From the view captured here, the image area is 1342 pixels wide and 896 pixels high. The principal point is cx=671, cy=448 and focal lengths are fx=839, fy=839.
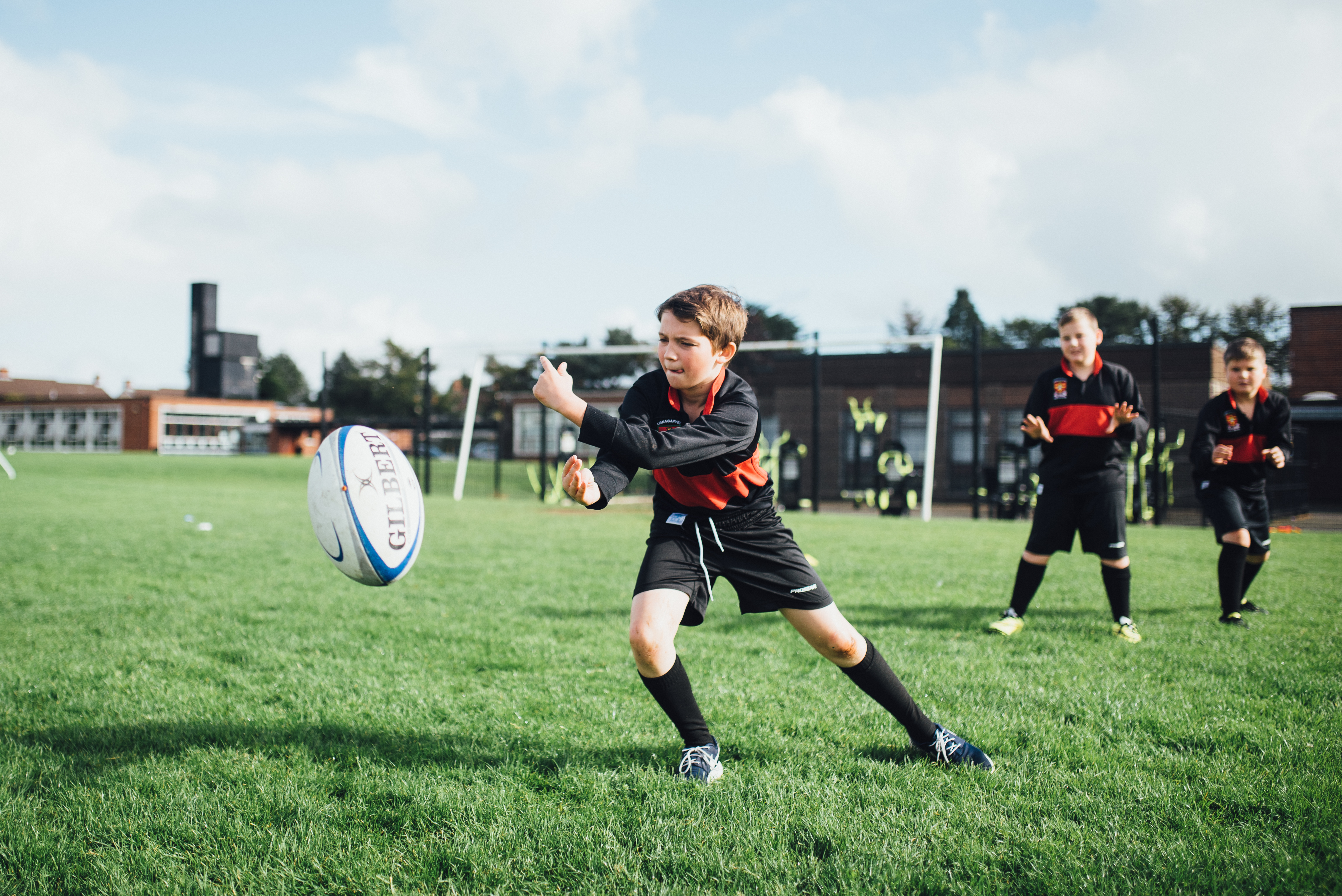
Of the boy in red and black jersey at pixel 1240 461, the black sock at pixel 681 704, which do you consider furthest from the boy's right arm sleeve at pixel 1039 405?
the black sock at pixel 681 704

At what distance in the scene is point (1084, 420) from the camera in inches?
198

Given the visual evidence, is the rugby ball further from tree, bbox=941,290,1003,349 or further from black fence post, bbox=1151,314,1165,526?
tree, bbox=941,290,1003,349

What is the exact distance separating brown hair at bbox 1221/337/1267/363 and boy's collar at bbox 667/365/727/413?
4.07 metres

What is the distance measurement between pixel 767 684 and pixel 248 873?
2296 millimetres

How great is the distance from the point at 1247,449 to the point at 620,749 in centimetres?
479

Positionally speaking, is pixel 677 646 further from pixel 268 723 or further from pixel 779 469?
pixel 779 469

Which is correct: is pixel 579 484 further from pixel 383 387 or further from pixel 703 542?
pixel 383 387

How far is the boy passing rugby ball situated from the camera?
2.77 m

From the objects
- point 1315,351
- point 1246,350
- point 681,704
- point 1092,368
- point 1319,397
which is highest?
point 1315,351

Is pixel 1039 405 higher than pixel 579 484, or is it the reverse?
pixel 1039 405

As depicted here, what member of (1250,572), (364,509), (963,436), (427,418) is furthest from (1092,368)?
(963,436)

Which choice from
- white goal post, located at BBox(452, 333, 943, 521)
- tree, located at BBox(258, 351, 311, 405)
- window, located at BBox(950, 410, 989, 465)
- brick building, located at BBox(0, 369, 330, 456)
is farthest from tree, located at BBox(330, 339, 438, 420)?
window, located at BBox(950, 410, 989, 465)

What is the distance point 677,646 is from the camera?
183 inches

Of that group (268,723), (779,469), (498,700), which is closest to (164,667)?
(268,723)
